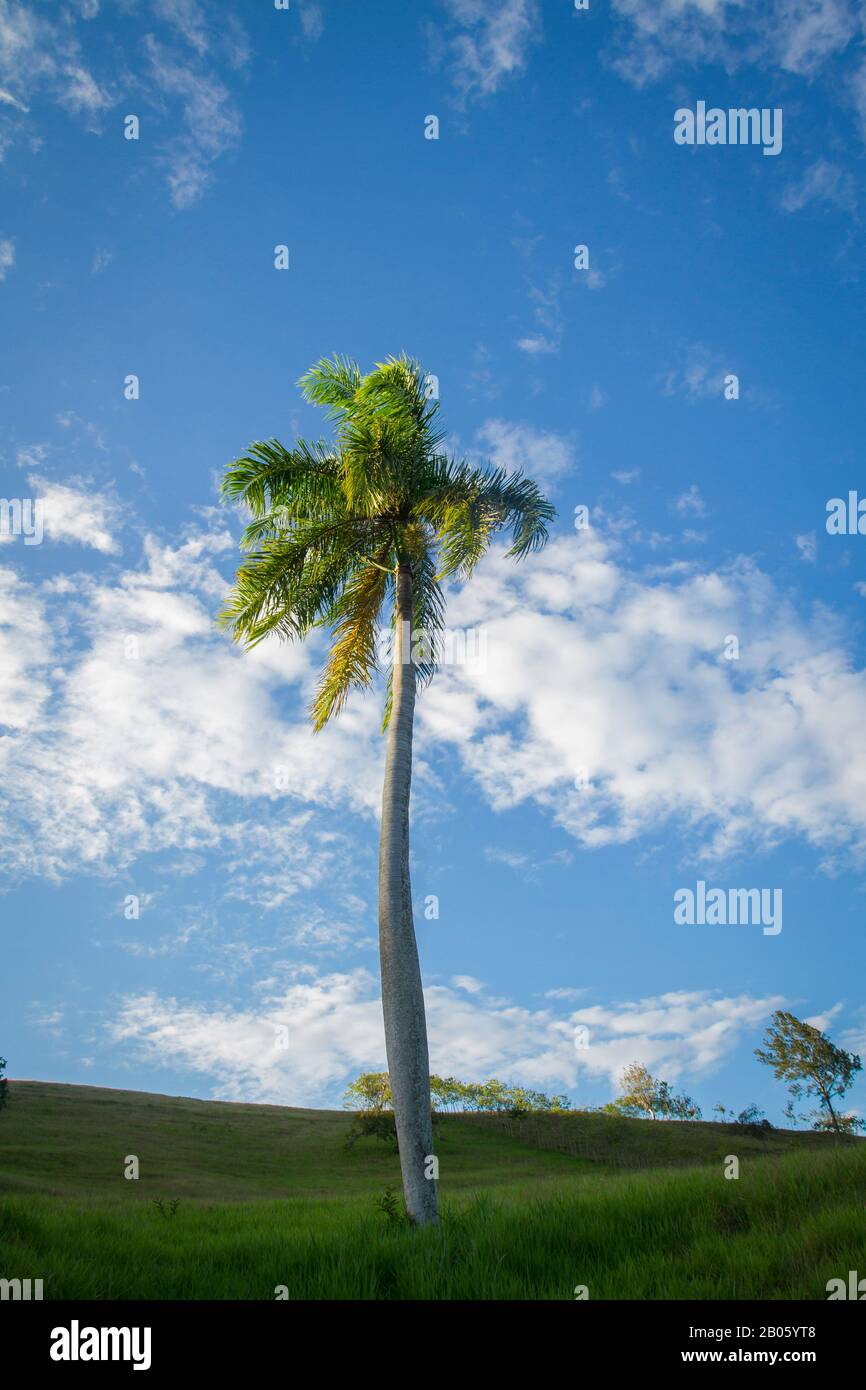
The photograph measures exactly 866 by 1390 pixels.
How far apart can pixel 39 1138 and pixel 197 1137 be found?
30.8 ft

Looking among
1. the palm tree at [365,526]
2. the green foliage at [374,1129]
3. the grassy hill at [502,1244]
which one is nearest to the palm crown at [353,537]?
the palm tree at [365,526]

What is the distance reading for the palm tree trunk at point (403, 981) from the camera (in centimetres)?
1363

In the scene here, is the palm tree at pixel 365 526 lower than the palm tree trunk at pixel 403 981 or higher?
higher

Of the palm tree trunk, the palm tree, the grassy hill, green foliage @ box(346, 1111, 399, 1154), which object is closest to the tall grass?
the grassy hill

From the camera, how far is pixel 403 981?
1450 cm

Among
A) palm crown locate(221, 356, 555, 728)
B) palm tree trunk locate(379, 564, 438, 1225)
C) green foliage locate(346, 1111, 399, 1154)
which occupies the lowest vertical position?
green foliage locate(346, 1111, 399, 1154)

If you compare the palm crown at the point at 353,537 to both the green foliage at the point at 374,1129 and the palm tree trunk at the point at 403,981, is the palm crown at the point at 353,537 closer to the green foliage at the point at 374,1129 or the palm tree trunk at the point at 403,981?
the palm tree trunk at the point at 403,981

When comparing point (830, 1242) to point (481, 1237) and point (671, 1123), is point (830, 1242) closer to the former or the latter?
point (481, 1237)

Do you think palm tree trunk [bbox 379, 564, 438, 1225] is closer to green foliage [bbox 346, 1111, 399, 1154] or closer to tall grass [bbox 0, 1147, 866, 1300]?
tall grass [bbox 0, 1147, 866, 1300]

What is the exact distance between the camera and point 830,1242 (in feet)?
32.2

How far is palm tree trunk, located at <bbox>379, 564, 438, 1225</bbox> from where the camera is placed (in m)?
13.6

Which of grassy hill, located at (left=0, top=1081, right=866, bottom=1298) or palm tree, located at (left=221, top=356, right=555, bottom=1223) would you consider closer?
grassy hill, located at (left=0, top=1081, right=866, bottom=1298)
